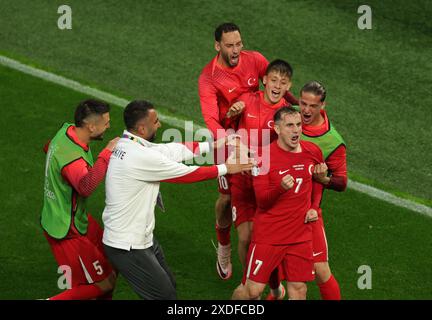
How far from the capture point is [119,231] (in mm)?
9117

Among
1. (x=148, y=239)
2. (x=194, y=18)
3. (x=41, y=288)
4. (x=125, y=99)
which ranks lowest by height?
(x=41, y=288)

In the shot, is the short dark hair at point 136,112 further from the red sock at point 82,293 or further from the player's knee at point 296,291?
the player's knee at point 296,291

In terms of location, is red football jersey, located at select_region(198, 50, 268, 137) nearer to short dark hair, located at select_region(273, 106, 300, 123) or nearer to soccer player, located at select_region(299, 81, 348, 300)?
soccer player, located at select_region(299, 81, 348, 300)

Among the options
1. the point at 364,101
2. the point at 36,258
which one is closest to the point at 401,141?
the point at 364,101

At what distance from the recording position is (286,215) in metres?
9.41

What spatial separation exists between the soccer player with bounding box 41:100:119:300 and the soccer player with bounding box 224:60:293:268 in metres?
1.39

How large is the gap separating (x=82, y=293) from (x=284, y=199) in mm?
1963

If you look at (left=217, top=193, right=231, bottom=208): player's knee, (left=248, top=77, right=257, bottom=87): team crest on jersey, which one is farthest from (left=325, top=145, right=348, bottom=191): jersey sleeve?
(left=217, top=193, right=231, bottom=208): player's knee

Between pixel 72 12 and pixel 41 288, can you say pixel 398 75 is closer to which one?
pixel 72 12

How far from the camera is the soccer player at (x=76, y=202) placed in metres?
9.36

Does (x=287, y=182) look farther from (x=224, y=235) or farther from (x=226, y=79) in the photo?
(x=224, y=235)

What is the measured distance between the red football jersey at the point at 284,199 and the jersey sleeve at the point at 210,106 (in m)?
0.98

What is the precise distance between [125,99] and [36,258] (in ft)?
12.6
